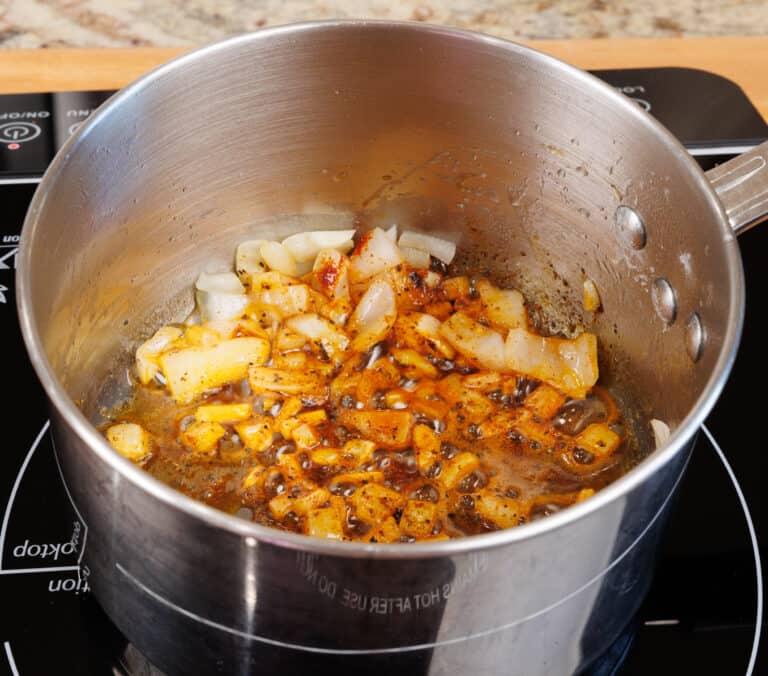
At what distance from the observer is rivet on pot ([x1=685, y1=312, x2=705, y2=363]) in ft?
2.67

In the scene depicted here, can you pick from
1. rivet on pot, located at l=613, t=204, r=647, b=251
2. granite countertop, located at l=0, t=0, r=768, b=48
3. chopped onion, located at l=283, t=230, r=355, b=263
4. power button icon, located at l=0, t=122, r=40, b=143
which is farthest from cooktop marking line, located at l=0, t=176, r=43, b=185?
rivet on pot, located at l=613, t=204, r=647, b=251

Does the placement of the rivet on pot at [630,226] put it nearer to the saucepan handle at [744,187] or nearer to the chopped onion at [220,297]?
the saucepan handle at [744,187]

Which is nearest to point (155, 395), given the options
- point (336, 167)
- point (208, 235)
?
point (208, 235)

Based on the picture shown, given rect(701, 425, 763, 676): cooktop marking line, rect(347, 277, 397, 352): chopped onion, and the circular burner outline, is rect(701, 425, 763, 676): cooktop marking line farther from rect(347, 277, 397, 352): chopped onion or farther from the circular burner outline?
rect(347, 277, 397, 352): chopped onion

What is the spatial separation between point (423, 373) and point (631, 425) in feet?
0.67

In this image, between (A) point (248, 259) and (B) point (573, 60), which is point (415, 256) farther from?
(B) point (573, 60)

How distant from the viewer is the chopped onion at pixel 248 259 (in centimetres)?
106

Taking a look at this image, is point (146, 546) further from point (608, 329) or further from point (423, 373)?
point (608, 329)

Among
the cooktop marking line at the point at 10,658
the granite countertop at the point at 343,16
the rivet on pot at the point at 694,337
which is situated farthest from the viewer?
the granite countertop at the point at 343,16

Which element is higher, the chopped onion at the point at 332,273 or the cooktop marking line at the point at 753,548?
the chopped onion at the point at 332,273

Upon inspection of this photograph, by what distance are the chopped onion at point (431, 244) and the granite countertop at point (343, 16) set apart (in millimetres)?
477

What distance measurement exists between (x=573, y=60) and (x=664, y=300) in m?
0.46

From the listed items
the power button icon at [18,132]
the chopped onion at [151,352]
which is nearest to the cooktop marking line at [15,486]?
the chopped onion at [151,352]

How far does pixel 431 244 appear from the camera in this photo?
1095 mm
